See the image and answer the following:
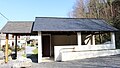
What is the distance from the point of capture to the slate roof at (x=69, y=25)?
20.4 metres

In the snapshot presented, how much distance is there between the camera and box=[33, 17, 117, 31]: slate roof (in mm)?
20350

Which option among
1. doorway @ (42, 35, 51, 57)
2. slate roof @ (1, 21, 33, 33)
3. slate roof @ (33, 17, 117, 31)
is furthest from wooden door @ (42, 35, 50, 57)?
slate roof @ (1, 21, 33, 33)

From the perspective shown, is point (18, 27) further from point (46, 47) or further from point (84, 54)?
point (84, 54)

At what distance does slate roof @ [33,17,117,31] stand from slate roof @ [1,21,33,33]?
0.86 meters

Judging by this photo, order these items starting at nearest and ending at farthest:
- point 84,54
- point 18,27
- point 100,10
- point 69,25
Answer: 1. point 84,54
2. point 18,27
3. point 69,25
4. point 100,10

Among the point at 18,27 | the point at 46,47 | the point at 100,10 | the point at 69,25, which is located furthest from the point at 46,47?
the point at 100,10

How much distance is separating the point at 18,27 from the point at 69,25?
5.25 metres

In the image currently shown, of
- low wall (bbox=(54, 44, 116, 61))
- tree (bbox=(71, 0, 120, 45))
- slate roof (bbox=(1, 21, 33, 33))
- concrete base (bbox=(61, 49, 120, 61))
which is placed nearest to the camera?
concrete base (bbox=(61, 49, 120, 61))

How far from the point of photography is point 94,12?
41.0 meters

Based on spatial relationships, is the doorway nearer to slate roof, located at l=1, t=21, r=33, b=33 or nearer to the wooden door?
the wooden door

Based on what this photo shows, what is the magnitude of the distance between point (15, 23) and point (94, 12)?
22178mm

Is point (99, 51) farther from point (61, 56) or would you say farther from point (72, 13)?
point (72, 13)

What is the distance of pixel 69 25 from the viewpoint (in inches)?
860

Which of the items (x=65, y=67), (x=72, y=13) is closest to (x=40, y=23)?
(x=65, y=67)
